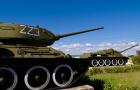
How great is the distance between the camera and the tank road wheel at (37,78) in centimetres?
1014

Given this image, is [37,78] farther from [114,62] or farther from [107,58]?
[114,62]

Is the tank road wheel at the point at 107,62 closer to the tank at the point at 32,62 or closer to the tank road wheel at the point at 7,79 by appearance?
the tank at the point at 32,62

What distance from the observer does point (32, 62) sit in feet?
33.5

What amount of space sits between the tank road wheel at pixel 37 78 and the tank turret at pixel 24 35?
160cm

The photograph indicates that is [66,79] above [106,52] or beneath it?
beneath

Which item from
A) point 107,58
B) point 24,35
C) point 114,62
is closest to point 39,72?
point 24,35

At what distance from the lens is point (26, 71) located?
1018 cm

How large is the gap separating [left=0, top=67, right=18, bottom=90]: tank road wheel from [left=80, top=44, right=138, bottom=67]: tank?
25.9 metres

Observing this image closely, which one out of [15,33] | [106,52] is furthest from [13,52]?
[106,52]

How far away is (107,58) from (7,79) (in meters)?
27.6

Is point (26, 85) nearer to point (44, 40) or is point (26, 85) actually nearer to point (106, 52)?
point (44, 40)

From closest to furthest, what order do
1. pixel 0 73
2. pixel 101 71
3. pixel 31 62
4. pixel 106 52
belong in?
1. pixel 0 73
2. pixel 31 62
3. pixel 101 71
4. pixel 106 52

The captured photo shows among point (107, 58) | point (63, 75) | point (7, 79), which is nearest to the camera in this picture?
point (7, 79)

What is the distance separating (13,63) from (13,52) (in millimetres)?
493
